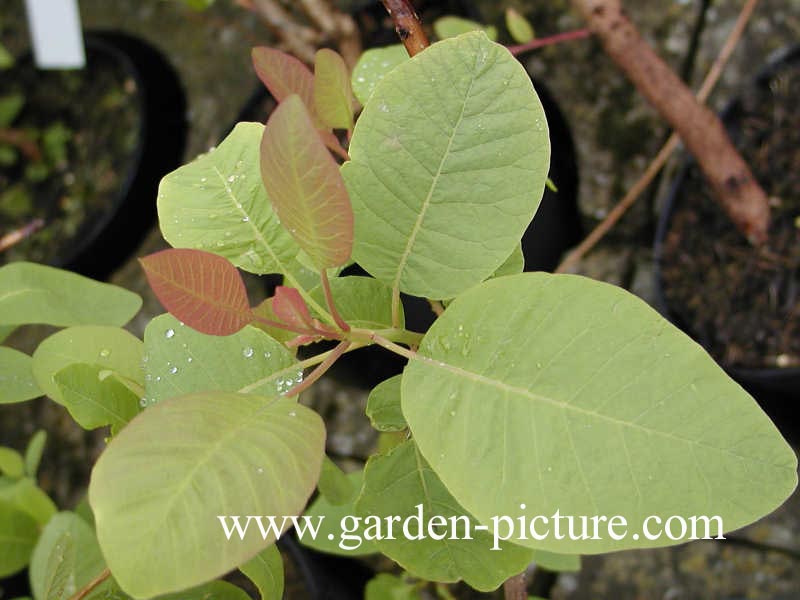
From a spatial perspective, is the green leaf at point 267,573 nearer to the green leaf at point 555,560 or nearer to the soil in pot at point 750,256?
the green leaf at point 555,560

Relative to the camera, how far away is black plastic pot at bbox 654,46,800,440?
3.66 feet

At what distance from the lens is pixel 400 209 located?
0.50 metres

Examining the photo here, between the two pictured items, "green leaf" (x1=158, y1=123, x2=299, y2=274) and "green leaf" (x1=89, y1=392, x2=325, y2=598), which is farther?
"green leaf" (x1=158, y1=123, x2=299, y2=274)

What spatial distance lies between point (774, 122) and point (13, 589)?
1.45 metres

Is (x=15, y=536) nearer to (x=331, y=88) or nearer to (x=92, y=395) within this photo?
(x=92, y=395)

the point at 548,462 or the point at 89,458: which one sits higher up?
the point at 548,462

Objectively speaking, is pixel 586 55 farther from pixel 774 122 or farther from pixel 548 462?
pixel 548 462

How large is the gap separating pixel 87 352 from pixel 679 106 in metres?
0.77

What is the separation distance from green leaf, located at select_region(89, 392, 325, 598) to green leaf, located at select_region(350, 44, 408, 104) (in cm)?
37

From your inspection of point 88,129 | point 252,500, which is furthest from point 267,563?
point 88,129

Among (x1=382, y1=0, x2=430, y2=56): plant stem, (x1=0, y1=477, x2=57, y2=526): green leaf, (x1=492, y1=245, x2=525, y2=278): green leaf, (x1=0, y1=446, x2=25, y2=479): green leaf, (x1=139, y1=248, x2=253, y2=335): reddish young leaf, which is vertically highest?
(x1=382, y1=0, x2=430, y2=56): plant stem

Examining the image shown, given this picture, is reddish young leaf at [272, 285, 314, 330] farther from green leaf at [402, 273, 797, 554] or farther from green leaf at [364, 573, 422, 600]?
green leaf at [364, 573, 422, 600]

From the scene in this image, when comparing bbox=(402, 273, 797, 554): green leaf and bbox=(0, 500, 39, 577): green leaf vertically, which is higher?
bbox=(402, 273, 797, 554): green leaf

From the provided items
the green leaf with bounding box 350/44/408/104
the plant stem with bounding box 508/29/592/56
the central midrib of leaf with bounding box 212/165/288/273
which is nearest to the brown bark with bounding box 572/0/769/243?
the plant stem with bounding box 508/29/592/56
